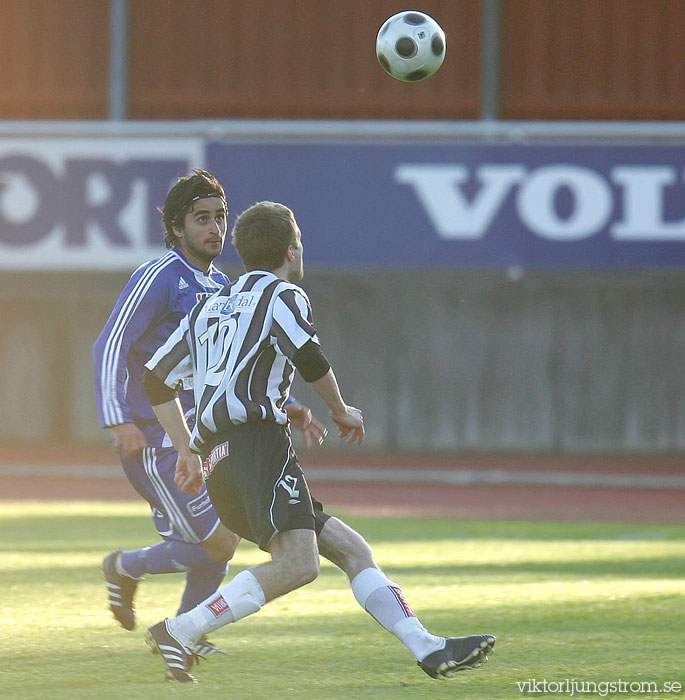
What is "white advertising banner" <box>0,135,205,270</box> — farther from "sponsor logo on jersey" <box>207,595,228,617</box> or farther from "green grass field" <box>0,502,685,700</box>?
"sponsor logo on jersey" <box>207,595,228,617</box>

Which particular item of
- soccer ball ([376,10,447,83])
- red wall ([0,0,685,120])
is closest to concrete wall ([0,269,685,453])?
red wall ([0,0,685,120])

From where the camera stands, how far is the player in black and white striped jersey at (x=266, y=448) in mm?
5102

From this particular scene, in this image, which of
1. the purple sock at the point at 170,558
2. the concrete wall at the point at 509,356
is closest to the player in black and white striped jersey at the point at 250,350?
the purple sock at the point at 170,558

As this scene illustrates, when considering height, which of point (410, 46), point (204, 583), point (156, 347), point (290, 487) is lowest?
point (204, 583)

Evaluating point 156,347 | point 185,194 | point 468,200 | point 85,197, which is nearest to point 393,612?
point 156,347

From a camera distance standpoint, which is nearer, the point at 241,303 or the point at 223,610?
the point at 223,610

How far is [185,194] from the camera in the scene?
5.88m

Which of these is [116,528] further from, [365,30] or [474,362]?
[365,30]

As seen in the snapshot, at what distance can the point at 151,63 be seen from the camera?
2153 cm

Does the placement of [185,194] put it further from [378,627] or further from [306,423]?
[378,627]

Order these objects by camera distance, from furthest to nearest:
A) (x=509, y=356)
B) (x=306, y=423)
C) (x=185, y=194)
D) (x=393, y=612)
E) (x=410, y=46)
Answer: (x=509, y=356), (x=410, y=46), (x=185, y=194), (x=306, y=423), (x=393, y=612)

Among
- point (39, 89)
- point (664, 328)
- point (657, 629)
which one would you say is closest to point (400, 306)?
point (664, 328)

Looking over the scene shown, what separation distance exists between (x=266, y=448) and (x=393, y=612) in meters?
0.79

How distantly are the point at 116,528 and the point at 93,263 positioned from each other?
6597 millimetres
